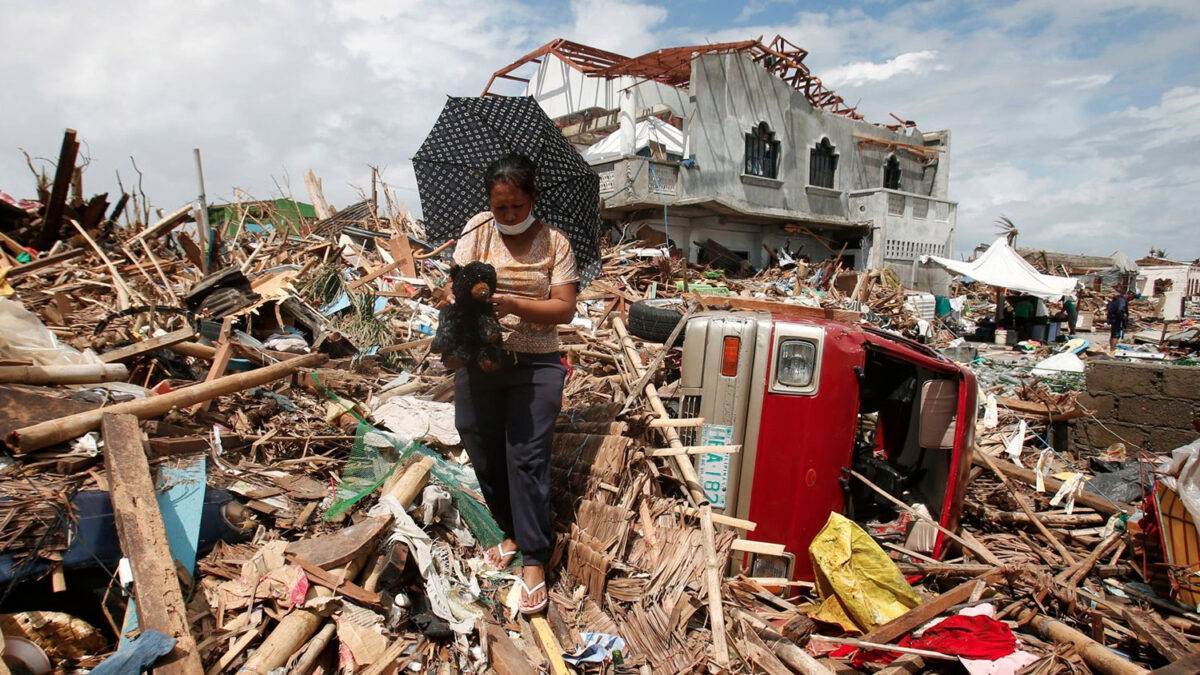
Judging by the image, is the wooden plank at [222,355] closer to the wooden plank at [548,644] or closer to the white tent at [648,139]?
the wooden plank at [548,644]

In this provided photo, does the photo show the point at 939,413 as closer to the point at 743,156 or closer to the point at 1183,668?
the point at 1183,668

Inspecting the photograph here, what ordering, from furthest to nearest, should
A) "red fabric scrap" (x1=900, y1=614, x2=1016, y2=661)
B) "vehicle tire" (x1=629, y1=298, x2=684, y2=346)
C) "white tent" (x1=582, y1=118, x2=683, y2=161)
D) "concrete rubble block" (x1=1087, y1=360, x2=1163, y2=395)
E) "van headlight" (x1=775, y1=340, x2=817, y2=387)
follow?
"white tent" (x1=582, y1=118, x2=683, y2=161) < "concrete rubble block" (x1=1087, y1=360, x2=1163, y2=395) < "vehicle tire" (x1=629, y1=298, x2=684, y2=346) < "van headlight" (x1=775, y1=340, x2=817, y2=387) < "red fabric scrap" (x1=900, y1=614, x2=1016, y2=661)

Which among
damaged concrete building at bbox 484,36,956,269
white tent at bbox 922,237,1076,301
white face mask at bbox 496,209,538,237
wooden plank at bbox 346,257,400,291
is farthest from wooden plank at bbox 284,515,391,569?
white tent at bbox 922,237,1076,301

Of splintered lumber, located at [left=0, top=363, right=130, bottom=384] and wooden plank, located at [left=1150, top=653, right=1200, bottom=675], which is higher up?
splintered lumber, located at [left=0, top=363, right=130, bottom=384]

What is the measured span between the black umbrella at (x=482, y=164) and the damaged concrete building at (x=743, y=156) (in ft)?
44.6

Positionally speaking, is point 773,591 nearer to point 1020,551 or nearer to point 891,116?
point 1020,551

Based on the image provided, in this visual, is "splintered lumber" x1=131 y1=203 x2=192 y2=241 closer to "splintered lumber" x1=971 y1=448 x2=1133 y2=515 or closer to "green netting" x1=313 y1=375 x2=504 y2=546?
"green netting" x1=313 y1=375 x2=504 y2=546

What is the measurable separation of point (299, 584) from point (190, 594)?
0.50m

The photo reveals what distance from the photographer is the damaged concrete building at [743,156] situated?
18031 mm

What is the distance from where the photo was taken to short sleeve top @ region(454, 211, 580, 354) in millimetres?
2900

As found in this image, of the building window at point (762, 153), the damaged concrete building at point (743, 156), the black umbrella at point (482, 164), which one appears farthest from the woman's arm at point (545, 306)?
the building window at point (762, 153)

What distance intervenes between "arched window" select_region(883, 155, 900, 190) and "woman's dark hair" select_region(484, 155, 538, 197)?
25.9 m

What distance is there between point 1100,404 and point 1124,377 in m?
0.42

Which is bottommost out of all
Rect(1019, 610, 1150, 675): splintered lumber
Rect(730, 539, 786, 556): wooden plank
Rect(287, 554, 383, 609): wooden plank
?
Rect(1019, 610, 1150, 675): splintered lumber
